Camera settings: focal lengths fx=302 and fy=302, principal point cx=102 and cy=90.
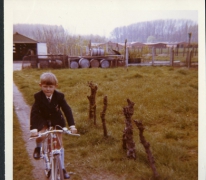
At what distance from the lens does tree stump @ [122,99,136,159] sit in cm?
130

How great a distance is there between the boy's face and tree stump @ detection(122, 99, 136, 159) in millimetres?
324

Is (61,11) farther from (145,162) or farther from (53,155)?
(145,162)

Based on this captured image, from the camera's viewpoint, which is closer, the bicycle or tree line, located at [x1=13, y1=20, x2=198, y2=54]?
the bicycle

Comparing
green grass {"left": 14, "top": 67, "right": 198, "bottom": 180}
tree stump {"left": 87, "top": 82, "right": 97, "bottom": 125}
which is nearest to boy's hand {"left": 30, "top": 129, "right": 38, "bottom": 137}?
green grass {"left": 14, "top": 67, "right": 198, "bottom": 180}

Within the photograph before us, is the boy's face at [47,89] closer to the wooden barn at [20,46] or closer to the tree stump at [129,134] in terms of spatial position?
the wooden barn at [20,46]

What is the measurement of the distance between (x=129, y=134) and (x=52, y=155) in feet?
1.11

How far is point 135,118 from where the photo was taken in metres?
1.35

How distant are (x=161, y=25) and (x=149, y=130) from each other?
0.48 metres

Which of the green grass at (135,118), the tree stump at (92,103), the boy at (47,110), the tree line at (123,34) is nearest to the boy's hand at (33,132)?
the boy at (47,110)

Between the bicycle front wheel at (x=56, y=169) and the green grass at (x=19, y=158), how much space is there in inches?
3.8

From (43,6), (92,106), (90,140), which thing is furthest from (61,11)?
(90,140)

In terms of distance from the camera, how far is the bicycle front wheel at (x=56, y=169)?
4.04 ft

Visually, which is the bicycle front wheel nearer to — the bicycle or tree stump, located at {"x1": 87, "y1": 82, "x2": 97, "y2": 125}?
the bicycle

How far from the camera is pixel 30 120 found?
1292mm
